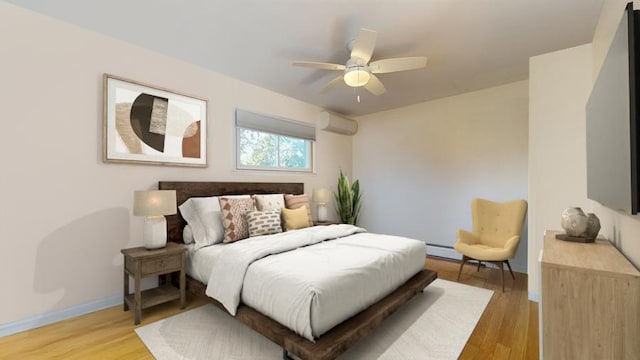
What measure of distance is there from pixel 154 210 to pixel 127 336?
999 mm

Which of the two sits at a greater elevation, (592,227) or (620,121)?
(620,121)

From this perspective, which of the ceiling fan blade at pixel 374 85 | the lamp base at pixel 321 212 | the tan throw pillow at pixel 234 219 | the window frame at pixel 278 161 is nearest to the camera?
the ceiling fan blade at pixel 374 85

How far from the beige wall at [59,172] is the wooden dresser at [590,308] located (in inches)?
130

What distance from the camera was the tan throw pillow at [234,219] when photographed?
2.87 meters

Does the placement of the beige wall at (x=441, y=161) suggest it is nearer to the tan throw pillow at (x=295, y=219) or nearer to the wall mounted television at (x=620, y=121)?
the tan throw pillow at (x=295, y=219)

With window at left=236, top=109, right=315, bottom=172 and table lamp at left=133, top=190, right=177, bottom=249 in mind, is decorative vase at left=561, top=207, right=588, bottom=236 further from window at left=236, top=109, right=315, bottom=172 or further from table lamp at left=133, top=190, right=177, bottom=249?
window at left=236, top=109, right=315, bottom=172

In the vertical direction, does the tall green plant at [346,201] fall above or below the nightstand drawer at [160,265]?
above

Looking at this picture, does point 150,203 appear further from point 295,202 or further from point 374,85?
point 374,85

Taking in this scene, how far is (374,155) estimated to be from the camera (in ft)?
17.3

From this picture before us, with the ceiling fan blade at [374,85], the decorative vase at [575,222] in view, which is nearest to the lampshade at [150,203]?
the ceiling fan blade at [374,85]

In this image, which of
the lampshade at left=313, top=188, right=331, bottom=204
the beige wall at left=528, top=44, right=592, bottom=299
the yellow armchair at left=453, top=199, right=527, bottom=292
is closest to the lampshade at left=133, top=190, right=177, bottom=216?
the lampshade at left=313, top=188, right=331, bottom=204

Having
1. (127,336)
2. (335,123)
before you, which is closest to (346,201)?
(335,123)

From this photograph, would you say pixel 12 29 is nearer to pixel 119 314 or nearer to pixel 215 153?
pixel 215 153

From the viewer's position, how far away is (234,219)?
2945 mm
